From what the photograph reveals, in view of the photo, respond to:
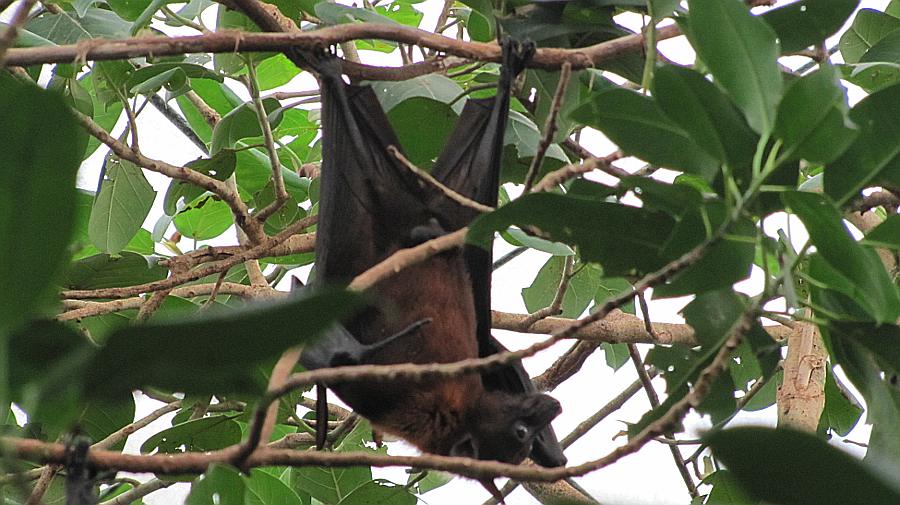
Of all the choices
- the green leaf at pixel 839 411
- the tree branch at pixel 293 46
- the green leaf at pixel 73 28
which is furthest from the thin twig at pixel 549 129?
the green leaf at pixel 839 411

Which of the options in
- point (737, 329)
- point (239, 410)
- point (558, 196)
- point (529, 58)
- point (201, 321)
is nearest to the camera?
point (201, 321)

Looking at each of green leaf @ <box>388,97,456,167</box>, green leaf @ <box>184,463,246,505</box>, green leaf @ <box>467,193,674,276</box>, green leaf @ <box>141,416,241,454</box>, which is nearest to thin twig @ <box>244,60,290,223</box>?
green leaf @ <box>388,97,456,167</box>

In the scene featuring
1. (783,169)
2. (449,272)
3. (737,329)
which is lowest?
(737,329)

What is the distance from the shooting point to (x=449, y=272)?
2.41 m

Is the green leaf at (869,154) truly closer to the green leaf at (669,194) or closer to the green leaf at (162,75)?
the green leaf at (669,194)

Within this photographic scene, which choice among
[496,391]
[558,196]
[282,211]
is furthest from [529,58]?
[282,211]

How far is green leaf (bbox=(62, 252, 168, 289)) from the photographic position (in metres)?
2.48

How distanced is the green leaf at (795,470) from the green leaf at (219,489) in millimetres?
1081

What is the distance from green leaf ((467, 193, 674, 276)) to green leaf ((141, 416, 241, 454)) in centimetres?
124

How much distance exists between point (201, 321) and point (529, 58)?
130 cm

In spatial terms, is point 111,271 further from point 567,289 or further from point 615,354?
point 615,354

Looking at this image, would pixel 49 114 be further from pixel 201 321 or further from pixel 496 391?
pixel 496 391

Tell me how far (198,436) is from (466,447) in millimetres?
626

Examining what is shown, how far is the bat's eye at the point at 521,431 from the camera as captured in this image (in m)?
2.21
